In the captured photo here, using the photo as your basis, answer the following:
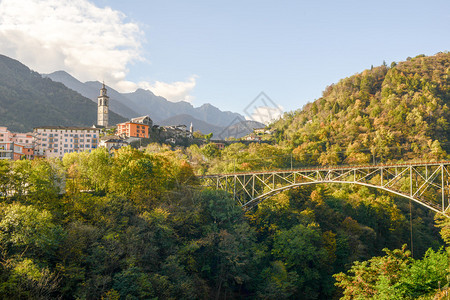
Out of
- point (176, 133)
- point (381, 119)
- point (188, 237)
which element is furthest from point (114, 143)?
point (381, 119)

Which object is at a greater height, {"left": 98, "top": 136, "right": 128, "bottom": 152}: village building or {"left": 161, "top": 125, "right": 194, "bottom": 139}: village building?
{"left": 161, "top": 125, "right": 194, "bottom": 139}: village building

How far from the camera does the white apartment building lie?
7112cm

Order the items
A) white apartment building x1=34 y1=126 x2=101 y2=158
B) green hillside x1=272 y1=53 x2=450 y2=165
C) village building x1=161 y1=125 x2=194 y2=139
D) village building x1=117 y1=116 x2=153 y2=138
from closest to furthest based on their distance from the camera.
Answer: green hillside x1=272 y1=53 x2=450 y2=165 < village building x1=117 y1=116 x2=153 y2=138 < white apartment building x1=34 y1=126 x2=101 y2=158 < village building x1=161 y1=125 x2=194 y2=139

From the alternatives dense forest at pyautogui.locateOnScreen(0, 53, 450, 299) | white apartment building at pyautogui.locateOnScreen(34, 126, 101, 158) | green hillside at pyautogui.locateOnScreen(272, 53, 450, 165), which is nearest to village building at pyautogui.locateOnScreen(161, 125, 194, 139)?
white apartment building at pyautogui.locateOnScreen(34, 126, 101, 158)

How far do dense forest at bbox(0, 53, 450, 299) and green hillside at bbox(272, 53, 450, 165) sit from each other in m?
14.2

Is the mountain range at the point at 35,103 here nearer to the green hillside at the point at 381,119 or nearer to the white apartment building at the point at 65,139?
the green hillside at the point at 381,119

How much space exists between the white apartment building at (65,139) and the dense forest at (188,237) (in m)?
32.0

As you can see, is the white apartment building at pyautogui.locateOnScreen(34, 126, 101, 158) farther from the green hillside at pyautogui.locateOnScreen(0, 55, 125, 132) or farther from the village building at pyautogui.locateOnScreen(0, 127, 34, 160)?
the green hillside at pyautogui.locateOnScreen(0, 55, 125, 132)

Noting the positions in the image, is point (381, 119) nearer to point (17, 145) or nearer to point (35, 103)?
point (17, 145)

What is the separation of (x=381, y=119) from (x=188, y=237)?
187ft

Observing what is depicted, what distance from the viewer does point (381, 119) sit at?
237ft

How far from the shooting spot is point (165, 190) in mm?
31391

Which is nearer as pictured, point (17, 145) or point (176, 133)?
point (17, 145)

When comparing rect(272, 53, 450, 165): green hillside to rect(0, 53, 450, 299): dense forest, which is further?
rect(272, 53, 450, 165): green hillside
